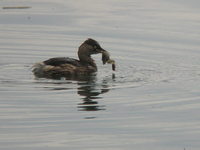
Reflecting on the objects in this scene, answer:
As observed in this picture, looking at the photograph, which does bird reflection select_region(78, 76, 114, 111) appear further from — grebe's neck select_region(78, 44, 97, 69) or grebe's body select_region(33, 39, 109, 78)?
grebe's neck select_region(78, 44, 97, 69)

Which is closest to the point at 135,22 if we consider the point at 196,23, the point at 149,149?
the point at 196,23

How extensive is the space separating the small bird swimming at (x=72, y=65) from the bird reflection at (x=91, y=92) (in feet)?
1.90

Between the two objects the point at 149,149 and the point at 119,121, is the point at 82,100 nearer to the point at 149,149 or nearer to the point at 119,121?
the point at 119,121

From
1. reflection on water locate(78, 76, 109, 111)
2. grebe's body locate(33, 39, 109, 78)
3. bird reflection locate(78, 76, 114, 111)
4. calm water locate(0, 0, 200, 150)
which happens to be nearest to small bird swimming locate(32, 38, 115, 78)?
grebe's body locate(33, 39, 109, 78)

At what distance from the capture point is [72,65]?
1616 centimetres

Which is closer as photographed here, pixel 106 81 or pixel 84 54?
pixel 106 81

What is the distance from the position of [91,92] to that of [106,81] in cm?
107

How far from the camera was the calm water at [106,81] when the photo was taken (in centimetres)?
1084

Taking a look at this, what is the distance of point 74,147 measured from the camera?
10.2 metres

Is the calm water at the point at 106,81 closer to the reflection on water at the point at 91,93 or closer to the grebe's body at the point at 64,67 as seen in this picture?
the reflection on water at the point at 91,93

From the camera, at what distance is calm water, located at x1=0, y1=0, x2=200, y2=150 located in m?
10.8

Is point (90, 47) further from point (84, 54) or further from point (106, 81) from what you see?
point (106, 81)

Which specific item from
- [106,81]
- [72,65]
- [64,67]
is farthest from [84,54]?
[106,81]

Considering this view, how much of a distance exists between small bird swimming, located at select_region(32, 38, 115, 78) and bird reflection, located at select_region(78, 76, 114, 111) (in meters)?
0.58
